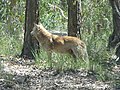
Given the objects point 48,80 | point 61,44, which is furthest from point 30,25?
point 48,80

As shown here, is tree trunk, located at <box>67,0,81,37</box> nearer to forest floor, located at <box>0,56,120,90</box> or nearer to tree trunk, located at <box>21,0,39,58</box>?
tree trunk, located at <box>21,0,39,58</box>

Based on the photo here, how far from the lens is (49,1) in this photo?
17.1 metres

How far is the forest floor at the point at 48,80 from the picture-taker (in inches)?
287

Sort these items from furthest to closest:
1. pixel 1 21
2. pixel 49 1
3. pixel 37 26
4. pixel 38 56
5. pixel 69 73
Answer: pixel 1 21 → pixel 49 1 → pixel 37 26 → pixel 38 56 → pixel 69 73

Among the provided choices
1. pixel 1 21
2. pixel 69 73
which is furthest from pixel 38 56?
pixel 1 21

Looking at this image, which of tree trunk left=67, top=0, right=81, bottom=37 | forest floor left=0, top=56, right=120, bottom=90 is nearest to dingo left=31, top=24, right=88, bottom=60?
tree trunk left=67, top=0, right=81, bottom=37

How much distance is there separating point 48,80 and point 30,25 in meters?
3.69

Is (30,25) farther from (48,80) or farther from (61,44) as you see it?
(48,80)

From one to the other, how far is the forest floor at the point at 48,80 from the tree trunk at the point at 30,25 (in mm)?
1968

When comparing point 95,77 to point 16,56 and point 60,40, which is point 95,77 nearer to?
point 60,40

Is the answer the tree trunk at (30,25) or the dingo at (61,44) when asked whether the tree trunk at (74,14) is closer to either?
the dingo at (61,44)

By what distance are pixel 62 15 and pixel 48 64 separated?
29.0ft

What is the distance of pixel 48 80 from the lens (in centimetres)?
779

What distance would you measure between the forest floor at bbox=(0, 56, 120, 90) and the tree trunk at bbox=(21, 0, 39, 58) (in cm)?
197
